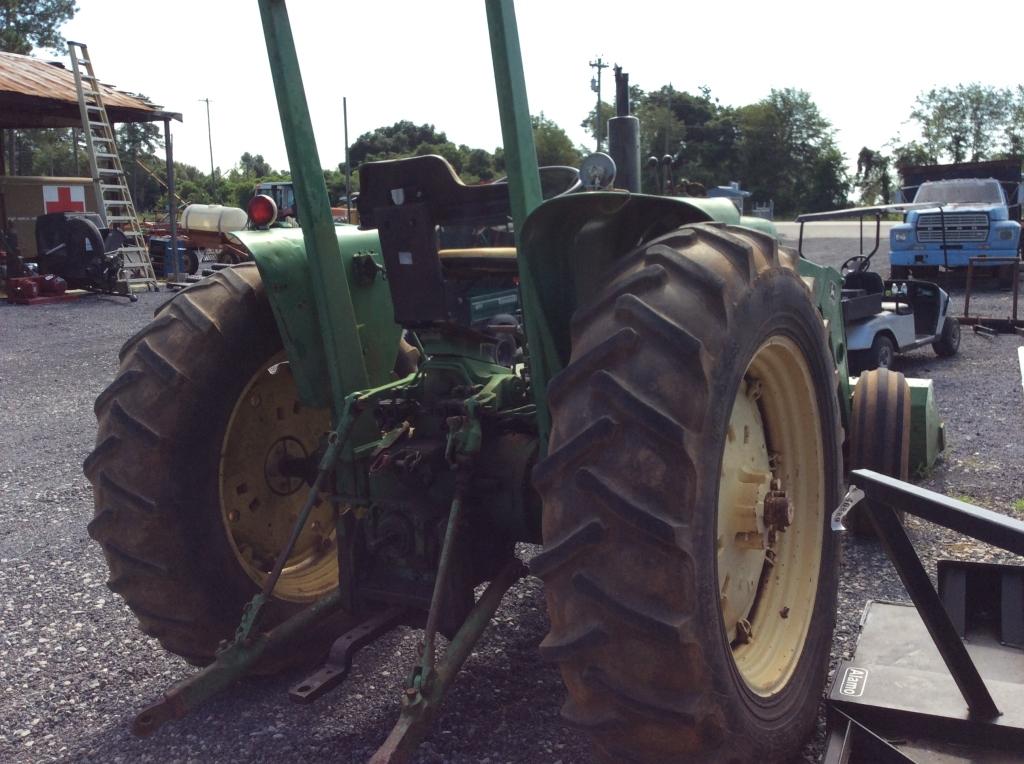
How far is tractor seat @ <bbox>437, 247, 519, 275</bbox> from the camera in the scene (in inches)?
123

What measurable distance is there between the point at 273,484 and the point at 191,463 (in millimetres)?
428

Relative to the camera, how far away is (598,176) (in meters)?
2.84

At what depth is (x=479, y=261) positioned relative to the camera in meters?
3.15

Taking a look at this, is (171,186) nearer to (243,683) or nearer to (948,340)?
(948,340)

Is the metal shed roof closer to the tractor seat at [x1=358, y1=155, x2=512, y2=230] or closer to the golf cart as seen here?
the golf cart

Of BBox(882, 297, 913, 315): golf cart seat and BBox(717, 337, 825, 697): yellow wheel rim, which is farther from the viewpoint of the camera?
BBox(882, 297, 913, 315): golf cart seat

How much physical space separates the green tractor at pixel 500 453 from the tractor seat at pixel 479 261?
12 mm

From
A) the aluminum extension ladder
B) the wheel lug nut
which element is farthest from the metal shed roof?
the wheel lug nut

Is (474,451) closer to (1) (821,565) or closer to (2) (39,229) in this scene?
(1) (821,565)

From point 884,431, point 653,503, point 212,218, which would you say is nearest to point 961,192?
point 884,431

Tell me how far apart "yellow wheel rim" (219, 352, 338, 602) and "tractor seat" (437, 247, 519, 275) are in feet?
2.13

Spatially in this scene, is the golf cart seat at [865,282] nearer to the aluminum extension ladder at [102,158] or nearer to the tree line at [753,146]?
the aluminum extension ladder at [102,158]

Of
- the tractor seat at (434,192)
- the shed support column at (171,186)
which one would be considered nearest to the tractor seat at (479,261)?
the tractor seat at (434,192)

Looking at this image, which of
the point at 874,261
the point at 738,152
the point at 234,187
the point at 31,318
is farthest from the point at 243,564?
the point at 738,152
